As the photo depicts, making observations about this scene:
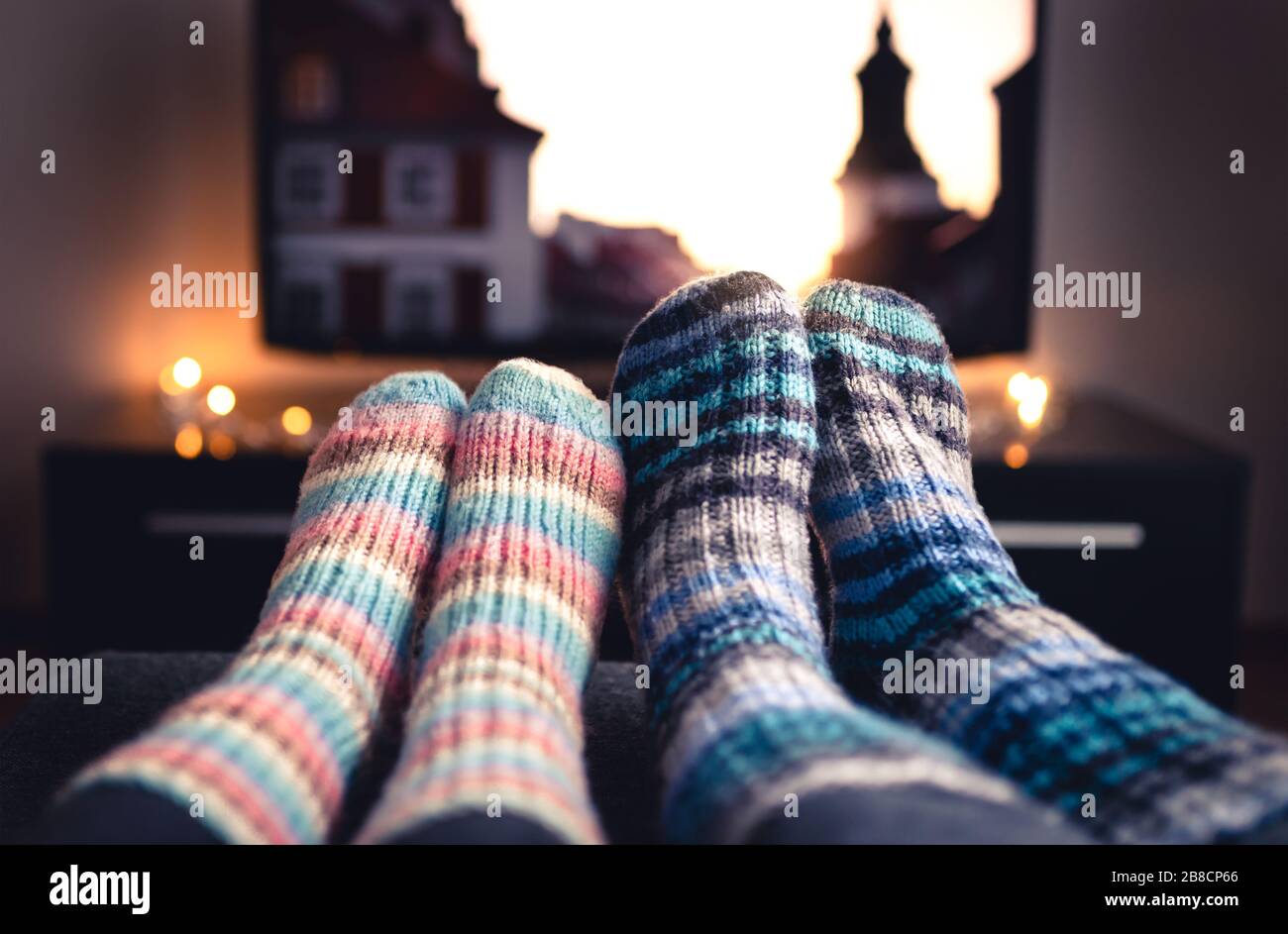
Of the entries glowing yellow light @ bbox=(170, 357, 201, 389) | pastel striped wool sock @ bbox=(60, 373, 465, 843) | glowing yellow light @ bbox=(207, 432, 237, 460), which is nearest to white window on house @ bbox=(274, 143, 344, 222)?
glowing yellow light @ bbox=(170, 357, 201, 389)

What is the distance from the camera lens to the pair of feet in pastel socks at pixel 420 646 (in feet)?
1.37

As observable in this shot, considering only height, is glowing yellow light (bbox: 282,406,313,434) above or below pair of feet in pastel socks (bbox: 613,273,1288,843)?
above

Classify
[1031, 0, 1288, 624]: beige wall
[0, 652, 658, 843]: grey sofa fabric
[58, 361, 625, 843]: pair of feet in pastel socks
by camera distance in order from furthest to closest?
[1031, 0, 1288, 624]: beige wall → [0, 652, 658, 843]: grey sofa fabric → [58, 361, 625, 843]: pair of feet in pastel socks

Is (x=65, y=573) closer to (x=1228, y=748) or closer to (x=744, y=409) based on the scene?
(x=744, y=409)

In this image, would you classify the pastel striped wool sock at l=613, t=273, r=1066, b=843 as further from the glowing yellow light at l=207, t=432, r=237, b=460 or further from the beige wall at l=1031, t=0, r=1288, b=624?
the beige wall at l=1031, t=0, r=1288, b=624

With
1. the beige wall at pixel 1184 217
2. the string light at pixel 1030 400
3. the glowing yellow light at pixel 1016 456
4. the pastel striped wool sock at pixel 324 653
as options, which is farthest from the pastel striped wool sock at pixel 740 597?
the beige wall at pixel 1184 217

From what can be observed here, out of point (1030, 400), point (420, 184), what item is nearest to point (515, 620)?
point (1030, 400)

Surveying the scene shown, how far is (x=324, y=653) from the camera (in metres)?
0.56

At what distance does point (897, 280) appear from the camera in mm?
1830

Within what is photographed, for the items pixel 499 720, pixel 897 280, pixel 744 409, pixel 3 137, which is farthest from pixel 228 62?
pixel 499 720

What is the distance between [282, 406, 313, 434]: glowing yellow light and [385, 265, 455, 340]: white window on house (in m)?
0.20

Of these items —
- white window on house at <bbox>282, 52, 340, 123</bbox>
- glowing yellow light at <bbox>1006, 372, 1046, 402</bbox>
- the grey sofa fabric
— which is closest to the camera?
the grey sofa fabric

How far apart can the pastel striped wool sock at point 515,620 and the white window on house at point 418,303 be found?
36.9 inches

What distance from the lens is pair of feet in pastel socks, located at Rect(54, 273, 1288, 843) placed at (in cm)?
43
